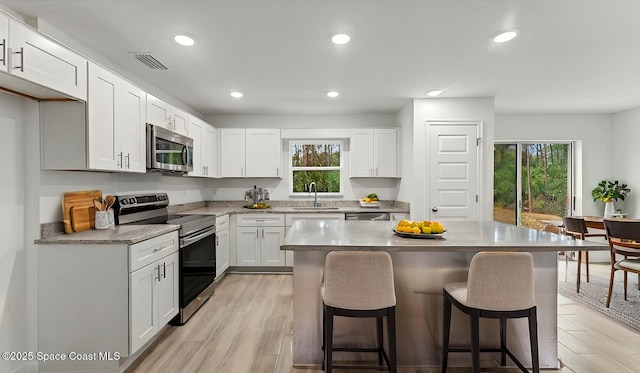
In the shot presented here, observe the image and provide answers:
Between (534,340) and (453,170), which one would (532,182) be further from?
(534,340)

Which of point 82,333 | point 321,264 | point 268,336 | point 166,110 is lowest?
point 268,336

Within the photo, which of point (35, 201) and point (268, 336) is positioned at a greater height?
point (35, 201)

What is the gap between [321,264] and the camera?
7.61 feet

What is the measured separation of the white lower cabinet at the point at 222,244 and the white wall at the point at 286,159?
0.98 metres

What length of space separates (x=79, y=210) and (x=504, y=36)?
11.8ft

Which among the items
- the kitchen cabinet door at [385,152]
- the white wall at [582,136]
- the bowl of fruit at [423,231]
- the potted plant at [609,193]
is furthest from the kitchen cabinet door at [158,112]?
the potted plant at [609,193]

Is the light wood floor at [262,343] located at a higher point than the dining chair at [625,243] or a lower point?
lower

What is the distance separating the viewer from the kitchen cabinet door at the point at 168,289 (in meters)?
2.60

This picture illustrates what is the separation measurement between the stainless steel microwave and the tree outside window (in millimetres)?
1938

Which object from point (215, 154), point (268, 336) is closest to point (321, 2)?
point (268, 336)

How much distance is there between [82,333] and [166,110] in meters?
2.19

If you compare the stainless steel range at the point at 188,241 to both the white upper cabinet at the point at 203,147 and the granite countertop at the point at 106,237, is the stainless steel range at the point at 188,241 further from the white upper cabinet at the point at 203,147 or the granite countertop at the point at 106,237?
the white upper cabinet at the point at 203,147

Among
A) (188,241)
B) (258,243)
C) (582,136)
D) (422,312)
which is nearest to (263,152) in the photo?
(258,243)

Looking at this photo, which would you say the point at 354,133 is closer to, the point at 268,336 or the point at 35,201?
the point at 268,336
